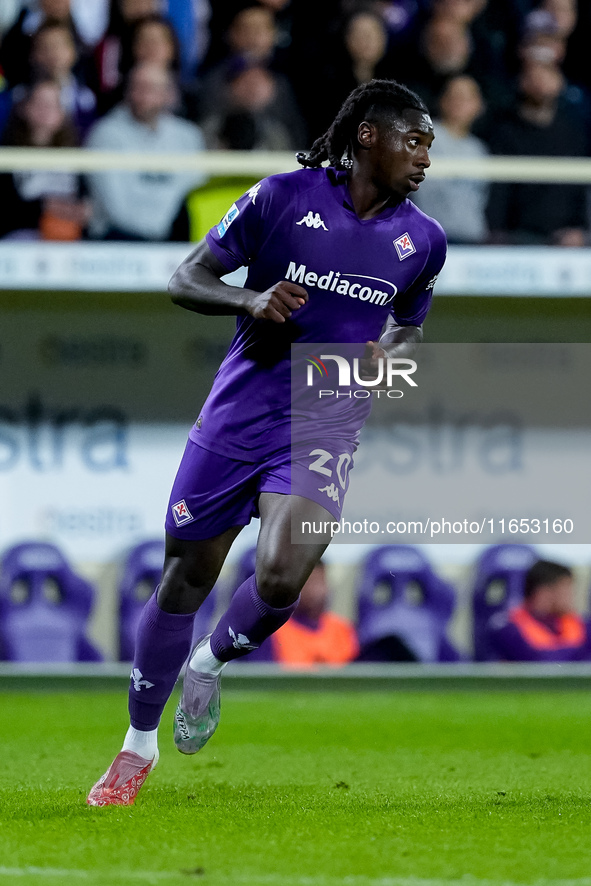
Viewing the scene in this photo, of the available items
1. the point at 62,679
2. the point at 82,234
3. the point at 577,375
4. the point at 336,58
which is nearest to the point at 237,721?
the point at 62,679

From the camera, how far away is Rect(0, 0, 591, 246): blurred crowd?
27.0 feet

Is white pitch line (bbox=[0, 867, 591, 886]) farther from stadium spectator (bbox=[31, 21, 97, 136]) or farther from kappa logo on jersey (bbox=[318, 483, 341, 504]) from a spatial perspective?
stadium spectator (bbox=[31, 21, 97, 136])

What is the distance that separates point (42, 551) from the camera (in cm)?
865

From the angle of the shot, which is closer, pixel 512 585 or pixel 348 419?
pixel 348 419

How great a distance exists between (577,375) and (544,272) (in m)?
1.14

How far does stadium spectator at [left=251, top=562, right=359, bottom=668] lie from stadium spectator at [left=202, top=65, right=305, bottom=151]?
2805mm

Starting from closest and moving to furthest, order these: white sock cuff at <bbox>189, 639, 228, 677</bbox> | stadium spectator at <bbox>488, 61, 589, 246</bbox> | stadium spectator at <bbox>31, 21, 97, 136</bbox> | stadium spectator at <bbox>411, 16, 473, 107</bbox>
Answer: white sock cuff at <bbox>189, 639, 228, 677</bbox>, stadium spectator at <bbox>488, 61, 589, 246</bbox>, stadium spectator at <bbox>31, 21, 97, 136</bbox>, stadium spectator at <bbox>411, 16, 473, 107</bbox>

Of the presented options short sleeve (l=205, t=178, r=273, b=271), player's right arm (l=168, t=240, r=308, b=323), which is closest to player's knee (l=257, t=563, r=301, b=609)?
player's right arm (l=168, t=240, r=308, b=323)

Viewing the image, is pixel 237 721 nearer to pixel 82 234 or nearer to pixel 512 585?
pixel 512 585

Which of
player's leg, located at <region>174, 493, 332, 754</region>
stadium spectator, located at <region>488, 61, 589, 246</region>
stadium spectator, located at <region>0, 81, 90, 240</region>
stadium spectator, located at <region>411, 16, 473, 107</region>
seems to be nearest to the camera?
player's leg, located at <region>174, 493, 332, 754</region>

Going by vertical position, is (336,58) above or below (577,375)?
above

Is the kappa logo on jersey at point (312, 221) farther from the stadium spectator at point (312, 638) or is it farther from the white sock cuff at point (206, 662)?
the stadium spectator at point (312, 638)

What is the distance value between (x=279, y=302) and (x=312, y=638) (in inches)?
198

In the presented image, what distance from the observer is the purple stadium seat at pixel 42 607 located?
8.46 metres
